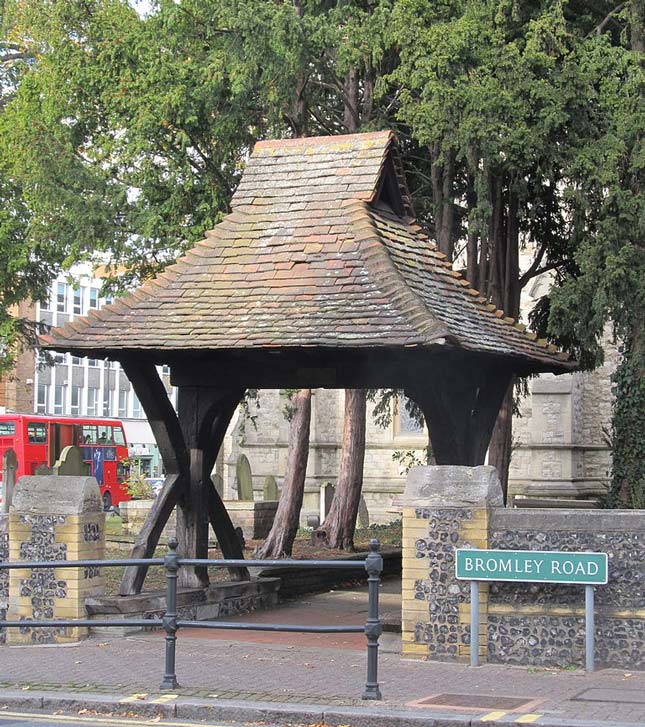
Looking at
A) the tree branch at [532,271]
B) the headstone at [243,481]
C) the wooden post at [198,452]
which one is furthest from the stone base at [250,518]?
the wooden post at [198,452]

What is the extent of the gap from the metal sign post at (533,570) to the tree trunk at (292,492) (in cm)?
1054

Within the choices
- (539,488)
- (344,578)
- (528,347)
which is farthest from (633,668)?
(539,488)

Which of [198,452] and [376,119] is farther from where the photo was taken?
[376,119]

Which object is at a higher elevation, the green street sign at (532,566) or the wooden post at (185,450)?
the wooden post at (185,450)

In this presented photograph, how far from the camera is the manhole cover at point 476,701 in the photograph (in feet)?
32.6

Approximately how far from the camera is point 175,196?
22234 millimetres

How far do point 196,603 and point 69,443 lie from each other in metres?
37.7

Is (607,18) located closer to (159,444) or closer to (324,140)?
(324,140)

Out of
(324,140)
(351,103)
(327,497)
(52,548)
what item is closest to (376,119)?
(351,103)

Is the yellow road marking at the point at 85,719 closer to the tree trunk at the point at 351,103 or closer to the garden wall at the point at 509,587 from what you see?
the garden wall at the point at 509,587

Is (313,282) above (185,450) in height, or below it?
above

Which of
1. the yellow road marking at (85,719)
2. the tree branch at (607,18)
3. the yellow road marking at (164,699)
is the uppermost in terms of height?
the tree branch at (607,18)

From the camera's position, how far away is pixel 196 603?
15.2 metres

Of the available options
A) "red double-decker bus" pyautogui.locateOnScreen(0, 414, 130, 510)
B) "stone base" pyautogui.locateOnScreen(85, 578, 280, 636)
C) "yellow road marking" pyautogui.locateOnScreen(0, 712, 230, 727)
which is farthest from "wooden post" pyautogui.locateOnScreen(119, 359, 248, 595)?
"red double-decker bus" pyautogui.locateOnScreen(0, 414, 130, 510)
